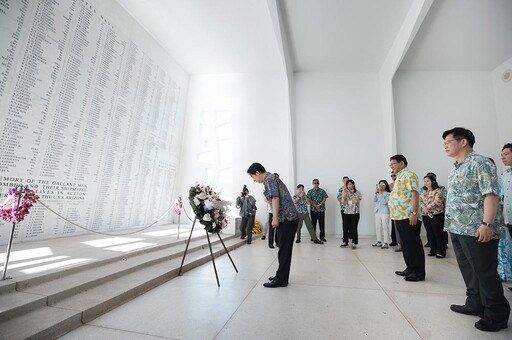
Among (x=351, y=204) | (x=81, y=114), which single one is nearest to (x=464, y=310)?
(x=351, y=204)

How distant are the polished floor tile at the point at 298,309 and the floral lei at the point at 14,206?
4.11 ft

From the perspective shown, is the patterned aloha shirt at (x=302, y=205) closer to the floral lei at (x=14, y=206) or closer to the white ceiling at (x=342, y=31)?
the white ceiling at (x=342, y=31)

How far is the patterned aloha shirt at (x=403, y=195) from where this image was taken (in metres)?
2.65

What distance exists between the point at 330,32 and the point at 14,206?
6618 millimetres

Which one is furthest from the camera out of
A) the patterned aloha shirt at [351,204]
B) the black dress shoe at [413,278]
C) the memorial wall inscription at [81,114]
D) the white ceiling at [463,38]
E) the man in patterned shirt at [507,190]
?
the patterned aloha shirt at [351,204]

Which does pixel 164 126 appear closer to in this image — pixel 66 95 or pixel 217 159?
pixel 217 159

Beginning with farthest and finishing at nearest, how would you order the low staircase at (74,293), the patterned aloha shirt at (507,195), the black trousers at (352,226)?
1. the black trousers at (352,226)
2. the patterned aloha shirt at (507,195)
3. the low staircase at (74,293)

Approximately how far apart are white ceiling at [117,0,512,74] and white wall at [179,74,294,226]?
0.73 m

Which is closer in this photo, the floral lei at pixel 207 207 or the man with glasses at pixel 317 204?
the floral lei at pixel 207 207

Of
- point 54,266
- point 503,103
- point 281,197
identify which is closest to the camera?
point 54,266

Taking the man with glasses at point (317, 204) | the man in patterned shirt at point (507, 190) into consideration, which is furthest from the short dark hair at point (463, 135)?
the man with glasses at point (317, 204)

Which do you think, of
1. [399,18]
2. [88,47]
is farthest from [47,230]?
[399,18]

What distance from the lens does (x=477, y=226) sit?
168cm

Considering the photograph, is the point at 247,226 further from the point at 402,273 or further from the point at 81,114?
the point at 81,114
